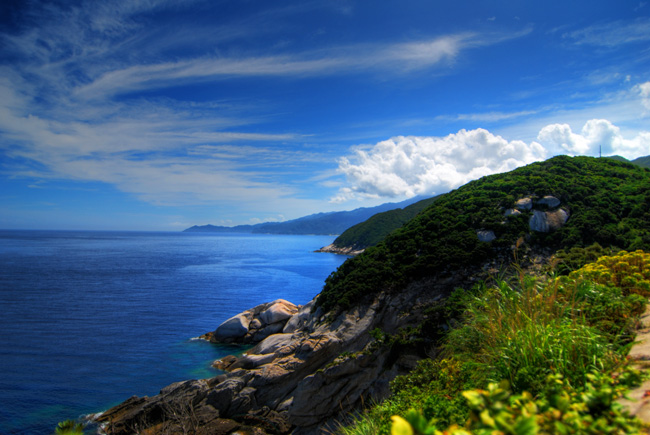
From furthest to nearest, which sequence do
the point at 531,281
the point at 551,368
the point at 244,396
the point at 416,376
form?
the point at 244,396, the point at 416,376, the point at 531,281, the point at 551,368

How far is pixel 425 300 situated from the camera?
68.3ft

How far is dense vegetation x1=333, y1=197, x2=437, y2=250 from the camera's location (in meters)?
110

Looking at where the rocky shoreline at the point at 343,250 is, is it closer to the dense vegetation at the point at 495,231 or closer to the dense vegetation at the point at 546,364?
the dense vegetation at the point at 495,231

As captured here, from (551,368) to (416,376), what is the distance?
5.14m

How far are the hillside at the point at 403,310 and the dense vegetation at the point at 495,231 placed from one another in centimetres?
9

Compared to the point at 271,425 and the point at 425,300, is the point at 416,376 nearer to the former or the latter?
the point at 271,425

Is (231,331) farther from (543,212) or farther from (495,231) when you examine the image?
(543,212)

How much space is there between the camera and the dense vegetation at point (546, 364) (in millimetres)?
2570

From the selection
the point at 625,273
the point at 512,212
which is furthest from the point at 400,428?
the point at 512,212

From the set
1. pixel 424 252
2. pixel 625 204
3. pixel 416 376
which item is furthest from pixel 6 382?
pixel 625 204

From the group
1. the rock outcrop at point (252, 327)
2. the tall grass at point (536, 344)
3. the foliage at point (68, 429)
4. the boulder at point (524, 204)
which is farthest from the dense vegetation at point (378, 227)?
the tall grass at point (536, 344)

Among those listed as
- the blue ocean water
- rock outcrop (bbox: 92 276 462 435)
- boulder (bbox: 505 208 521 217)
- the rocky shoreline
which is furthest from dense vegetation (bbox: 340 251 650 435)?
the rocky shoreline

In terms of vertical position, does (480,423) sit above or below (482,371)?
→ above

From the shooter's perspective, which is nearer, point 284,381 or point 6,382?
point 284,381
